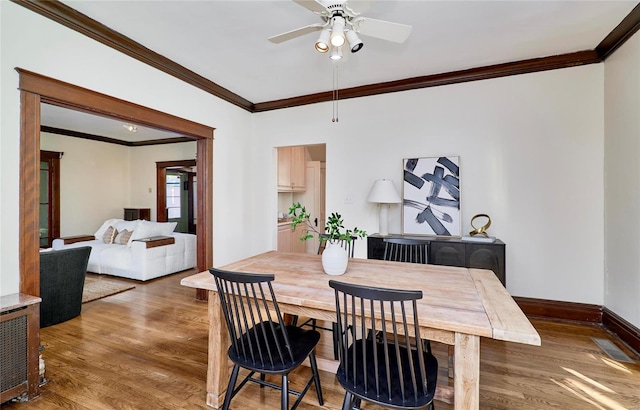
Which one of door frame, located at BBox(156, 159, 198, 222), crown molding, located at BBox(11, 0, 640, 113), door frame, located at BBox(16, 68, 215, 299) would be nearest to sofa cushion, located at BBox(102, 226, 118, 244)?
door frame, located at BBox(156, 159, 198, 222)

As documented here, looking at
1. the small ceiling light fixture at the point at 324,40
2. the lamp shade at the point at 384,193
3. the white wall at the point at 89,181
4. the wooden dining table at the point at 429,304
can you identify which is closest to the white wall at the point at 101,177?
the white wall at the point at 89,181

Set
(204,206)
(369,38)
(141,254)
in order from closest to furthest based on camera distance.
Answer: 1. (369,38)
2. (204,206)
3. (141,254)

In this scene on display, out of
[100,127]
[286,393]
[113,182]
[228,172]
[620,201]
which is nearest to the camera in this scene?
[286,393]

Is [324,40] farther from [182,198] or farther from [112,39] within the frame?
[182,198]

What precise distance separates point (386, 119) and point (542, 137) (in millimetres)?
1675

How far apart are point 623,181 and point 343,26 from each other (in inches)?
110

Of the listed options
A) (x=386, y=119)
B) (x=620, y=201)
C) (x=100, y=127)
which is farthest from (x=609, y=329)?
(x=100, y=127)

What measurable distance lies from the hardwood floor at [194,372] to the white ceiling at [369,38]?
2.72 meters

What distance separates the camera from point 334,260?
1.86 meters

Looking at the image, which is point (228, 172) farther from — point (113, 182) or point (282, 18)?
point (113, 182)

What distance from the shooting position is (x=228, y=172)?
159 inches

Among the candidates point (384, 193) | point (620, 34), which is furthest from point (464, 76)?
point (384, 193)

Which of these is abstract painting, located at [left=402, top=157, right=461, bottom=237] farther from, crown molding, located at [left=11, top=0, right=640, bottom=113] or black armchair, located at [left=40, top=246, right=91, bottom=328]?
black armchair, located at [left=40, top=246, right=91, bottom=328]

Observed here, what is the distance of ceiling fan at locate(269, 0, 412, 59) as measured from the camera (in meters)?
1.77
